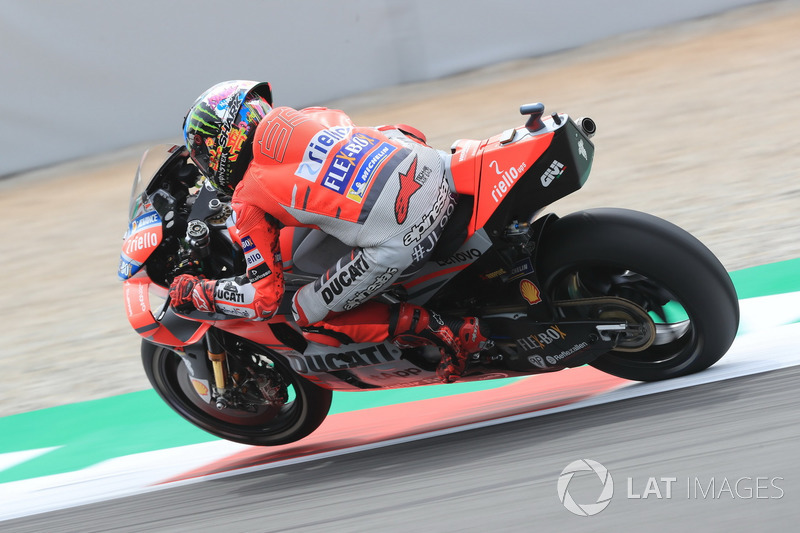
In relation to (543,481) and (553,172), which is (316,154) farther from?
(543,481)

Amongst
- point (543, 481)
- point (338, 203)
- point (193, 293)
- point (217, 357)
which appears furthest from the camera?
point (217, 357)

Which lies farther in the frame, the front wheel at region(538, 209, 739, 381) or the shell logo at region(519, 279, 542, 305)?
the shell logo at region(519, 279, 542, 305)

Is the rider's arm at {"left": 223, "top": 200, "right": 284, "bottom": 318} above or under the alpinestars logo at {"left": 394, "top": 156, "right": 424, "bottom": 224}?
under

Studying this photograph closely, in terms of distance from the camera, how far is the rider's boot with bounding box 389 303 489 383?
3.48 m

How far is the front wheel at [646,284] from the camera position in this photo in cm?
319

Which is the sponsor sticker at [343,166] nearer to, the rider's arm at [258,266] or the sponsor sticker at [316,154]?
the sponsor sticker at [316,154]

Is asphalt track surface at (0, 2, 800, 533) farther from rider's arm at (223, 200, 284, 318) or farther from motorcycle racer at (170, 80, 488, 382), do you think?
rider's arm at (223, 200, 284, 318)

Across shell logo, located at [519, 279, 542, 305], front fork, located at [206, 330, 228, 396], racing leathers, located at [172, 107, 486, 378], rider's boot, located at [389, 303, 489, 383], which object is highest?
racing leathers, located at [172, 107, 486, 378]

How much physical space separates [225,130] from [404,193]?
0.78 m

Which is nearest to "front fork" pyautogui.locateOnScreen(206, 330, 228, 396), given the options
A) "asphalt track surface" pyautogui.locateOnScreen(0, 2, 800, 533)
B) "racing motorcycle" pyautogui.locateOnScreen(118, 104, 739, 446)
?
"racing motorcycle" pyautogui.locateOnScreen(118, 104, 739, 446)

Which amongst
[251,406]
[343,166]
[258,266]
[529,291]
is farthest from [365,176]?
[251,406]

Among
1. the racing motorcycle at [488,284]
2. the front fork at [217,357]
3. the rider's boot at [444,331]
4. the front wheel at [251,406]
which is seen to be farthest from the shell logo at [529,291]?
the front fork at [217,357]

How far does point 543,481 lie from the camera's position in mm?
A: 2842

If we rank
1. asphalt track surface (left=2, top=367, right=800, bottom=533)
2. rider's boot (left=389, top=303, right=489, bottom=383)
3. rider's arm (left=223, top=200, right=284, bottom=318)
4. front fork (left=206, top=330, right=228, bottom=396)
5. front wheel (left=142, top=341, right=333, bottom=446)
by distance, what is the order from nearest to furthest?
asphalt track surface (left=2, top=367, right=800, bottom=533) < rider's arm (left=223, top=200, right=284, bottom=318) < rider's boot (left=389, top=303, right=489, bottom=383) < front fork (left=206, top=330, right=228, bottom=396) < front wheel (left=142, top=341, right=333, bottom=446)
